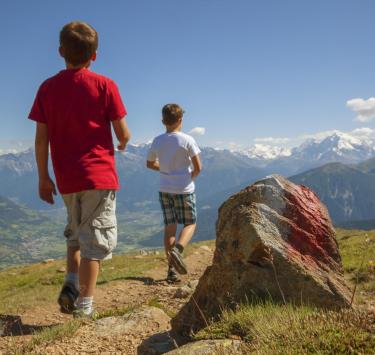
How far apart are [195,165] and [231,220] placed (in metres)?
3.96

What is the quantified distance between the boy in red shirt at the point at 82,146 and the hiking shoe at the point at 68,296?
0.6 inches

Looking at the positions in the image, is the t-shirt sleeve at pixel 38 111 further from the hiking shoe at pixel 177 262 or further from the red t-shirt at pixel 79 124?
the hiking shoe at pixel 177 262

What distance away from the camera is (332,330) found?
3297mm

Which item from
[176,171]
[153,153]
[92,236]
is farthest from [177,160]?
[92,236]

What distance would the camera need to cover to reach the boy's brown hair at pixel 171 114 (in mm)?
9438

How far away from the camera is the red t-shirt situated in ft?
18.2

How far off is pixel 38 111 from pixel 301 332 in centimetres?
445

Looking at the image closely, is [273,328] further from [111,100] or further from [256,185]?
[111,100]

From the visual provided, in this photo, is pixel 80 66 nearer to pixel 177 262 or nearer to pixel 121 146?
pixel 121 146

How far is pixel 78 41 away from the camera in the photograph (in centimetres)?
543

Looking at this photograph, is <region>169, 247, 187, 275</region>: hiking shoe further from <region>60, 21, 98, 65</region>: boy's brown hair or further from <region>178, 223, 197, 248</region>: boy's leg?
<region>60, 21, 98, 65</region>: boy's brown hair

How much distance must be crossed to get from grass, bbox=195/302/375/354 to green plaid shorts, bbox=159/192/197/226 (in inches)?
209

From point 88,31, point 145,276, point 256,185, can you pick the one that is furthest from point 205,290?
point 145,276

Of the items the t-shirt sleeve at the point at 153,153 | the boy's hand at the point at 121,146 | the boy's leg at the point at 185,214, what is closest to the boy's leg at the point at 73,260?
the boy's hand at the point at 121,146
